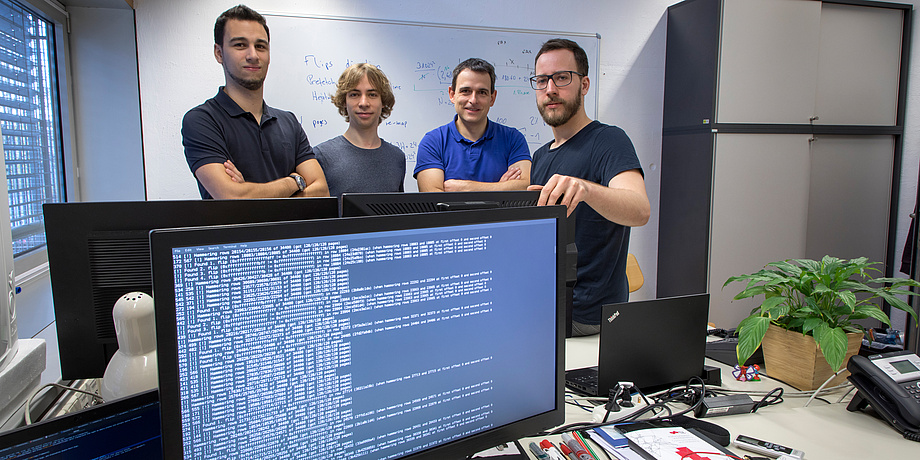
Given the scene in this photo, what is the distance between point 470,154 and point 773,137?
203 cm

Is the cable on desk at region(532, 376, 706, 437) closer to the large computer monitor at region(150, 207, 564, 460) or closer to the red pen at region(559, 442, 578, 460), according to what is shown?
the red pen at region(559, 442, 578, 460)

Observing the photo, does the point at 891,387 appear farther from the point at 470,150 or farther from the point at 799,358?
the point at 470,150

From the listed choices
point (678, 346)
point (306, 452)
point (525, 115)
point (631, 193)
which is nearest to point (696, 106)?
point (525, 115)

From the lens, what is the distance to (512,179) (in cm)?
265

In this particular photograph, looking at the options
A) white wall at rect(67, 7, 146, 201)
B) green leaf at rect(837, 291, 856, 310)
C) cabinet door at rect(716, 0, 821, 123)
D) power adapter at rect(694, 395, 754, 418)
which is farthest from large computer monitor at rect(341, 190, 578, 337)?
cabinet door at rect(716, 0, 821, 123)

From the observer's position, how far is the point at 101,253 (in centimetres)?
96

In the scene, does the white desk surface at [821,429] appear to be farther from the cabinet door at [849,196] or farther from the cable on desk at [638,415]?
the cabinet door at [849,196]

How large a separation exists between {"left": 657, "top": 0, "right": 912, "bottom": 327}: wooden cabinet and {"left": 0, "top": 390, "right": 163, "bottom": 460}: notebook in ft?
10.5

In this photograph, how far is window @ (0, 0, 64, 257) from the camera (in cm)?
204

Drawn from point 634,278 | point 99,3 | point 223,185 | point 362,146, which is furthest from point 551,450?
point 99,3

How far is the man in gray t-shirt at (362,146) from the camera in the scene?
2627mm

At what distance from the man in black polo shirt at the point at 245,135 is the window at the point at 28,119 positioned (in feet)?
2.09

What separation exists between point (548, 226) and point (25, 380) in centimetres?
120

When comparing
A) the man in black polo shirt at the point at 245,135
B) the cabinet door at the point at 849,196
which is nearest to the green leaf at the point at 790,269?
the man in black polo shirt at the point at 245,135
